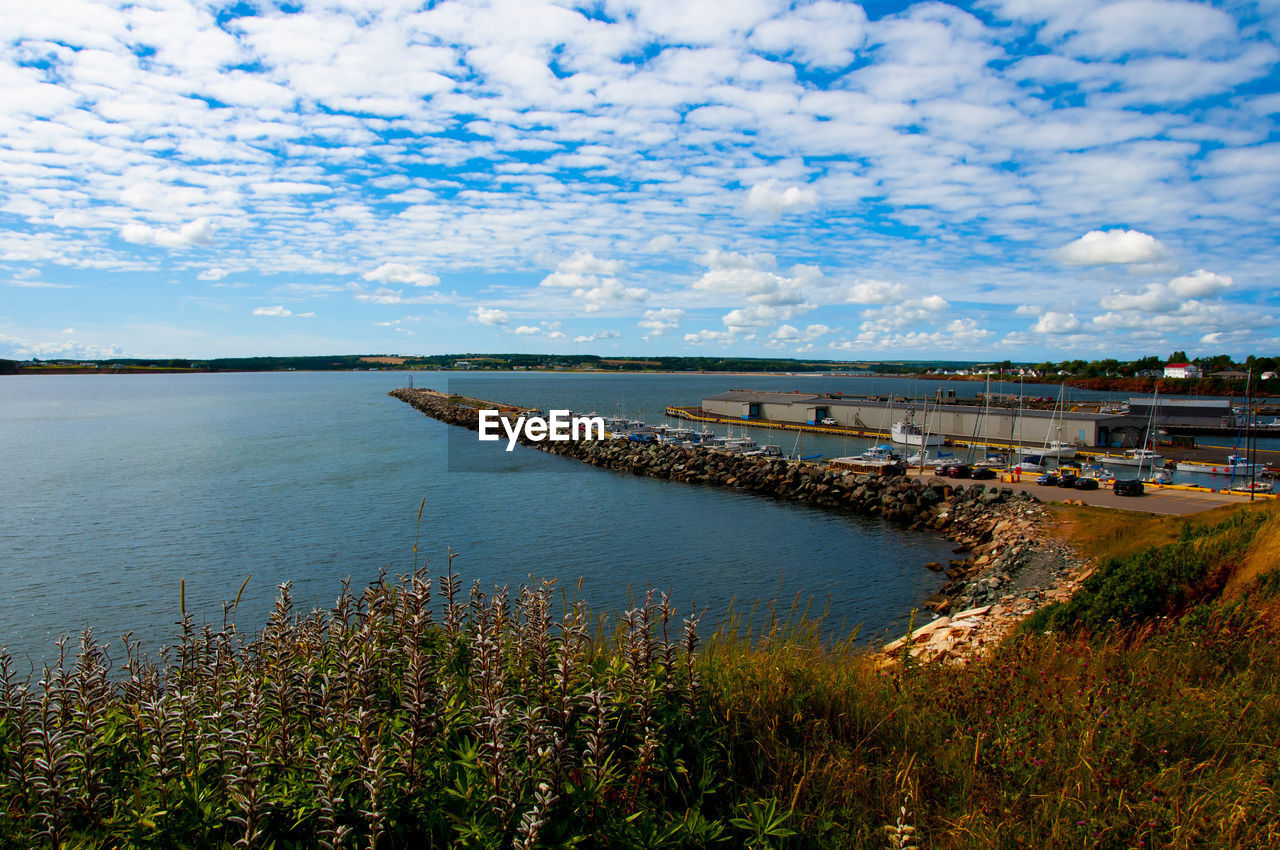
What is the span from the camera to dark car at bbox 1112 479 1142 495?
38.8 m

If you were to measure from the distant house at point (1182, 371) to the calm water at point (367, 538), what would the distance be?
187 meters

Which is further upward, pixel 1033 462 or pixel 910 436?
pixel 910 436

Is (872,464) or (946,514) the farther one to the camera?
(872,464)

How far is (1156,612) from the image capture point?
10.8 m

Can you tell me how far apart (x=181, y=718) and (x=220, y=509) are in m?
43.3

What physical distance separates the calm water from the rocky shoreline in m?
2.03

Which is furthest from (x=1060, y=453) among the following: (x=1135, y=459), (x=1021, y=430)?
(x=1021, y=430)

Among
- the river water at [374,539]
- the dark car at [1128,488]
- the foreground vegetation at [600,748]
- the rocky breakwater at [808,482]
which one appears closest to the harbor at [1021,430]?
the dark car at [1128,488]

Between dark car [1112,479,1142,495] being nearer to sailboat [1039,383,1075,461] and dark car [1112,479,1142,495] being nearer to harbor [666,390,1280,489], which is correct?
harbor [666,390,1280,489]

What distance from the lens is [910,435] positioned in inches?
2822

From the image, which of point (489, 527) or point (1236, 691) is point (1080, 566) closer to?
point (1236, 691)

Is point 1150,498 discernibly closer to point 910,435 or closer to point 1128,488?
point 1128,488

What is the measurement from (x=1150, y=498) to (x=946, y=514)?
442 inches

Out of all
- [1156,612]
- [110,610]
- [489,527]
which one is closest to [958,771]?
[1156,612]
